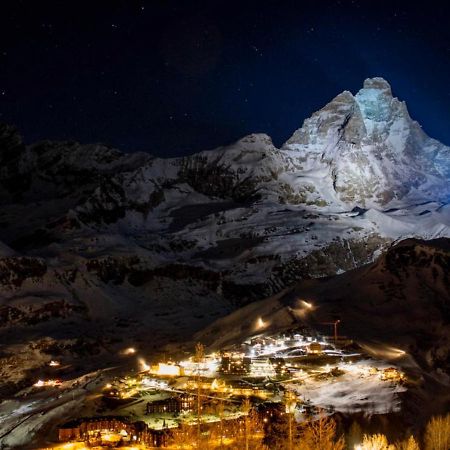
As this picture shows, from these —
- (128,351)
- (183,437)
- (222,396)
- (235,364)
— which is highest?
(128,351)

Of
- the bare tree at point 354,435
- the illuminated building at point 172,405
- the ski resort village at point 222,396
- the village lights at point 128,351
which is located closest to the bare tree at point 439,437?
the bare tree at point 354,435

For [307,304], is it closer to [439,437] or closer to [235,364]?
[235,364]

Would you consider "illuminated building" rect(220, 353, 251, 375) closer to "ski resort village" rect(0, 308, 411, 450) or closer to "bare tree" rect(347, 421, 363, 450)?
"ski resort village" rect(0, 308, 411, 450)

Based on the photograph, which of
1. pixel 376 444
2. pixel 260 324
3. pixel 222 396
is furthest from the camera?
pixel 260 324

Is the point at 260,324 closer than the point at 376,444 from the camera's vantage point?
No

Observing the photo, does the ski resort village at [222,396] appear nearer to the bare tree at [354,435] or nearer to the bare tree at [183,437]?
the bare tree at [183,437]

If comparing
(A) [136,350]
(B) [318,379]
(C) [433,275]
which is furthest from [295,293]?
(B) [318,379]

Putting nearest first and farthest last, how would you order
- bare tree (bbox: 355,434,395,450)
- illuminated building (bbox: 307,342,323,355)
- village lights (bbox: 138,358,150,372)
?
bare tree (bbox: 355,434,395,450)
illuminated building (bbox: 307,342,323,355)
village lights (bbox: 138,358,150,372)

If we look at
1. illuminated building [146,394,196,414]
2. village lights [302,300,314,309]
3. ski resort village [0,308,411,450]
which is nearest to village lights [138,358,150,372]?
ski resort village [0,308,411,450]

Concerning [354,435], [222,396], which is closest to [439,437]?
[354,435]

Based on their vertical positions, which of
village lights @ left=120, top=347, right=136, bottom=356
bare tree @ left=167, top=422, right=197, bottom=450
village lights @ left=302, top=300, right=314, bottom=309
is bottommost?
bare tree @ left=167, top=422, right=197, bottom=450

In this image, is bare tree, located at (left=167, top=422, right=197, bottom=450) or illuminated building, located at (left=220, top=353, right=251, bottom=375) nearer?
bare tree, located at (left=167, top=422, right=197, bottom=450)

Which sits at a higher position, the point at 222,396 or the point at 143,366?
the point at 143,366
